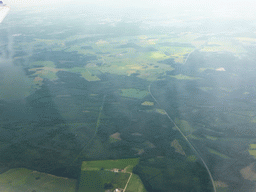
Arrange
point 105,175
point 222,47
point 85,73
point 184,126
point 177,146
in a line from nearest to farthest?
point 105,175 → point 177,146 → point 184,126 → point 85,73 → point 222,47

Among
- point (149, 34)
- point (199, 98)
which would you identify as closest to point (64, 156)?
point (199, 98)

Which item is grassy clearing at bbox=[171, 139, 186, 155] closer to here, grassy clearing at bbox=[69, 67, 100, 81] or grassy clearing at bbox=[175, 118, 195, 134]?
grassy clearing at bbox=[175, 118, 195, 134]

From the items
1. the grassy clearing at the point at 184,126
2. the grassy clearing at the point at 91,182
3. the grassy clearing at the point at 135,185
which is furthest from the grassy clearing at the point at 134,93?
the grassy clearing at the point at 91,182

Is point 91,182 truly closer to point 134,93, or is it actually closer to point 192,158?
point 192,158

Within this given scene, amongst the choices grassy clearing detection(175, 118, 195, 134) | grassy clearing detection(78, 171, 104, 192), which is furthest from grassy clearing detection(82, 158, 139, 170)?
grassy clearing detection(175, 118, 195, 134)

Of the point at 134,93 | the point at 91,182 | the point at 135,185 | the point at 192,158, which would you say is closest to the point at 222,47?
the point at 134,93

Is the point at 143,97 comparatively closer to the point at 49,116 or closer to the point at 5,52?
the point at 49,116
